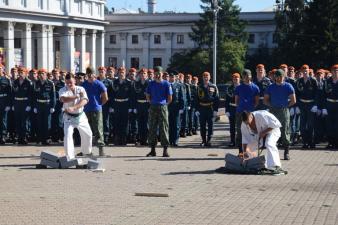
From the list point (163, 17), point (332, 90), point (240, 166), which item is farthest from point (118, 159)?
point (163, 17)

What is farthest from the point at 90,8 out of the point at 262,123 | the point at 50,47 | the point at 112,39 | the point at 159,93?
the point at 262,123

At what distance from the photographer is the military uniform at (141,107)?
21375 mm

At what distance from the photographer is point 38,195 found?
1173 centimetres

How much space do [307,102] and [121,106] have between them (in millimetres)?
5668

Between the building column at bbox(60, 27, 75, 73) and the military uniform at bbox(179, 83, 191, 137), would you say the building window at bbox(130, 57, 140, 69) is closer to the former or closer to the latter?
the building column at bbox(60, 27, 75, 73)

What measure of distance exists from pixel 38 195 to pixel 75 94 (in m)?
4.92

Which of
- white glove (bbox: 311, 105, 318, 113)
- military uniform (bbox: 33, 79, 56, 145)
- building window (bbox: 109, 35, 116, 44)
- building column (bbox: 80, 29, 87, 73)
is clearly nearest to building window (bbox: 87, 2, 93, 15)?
building column (bbox: 80, 29, 87, 73)

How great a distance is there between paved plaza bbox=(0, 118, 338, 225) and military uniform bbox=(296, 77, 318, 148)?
3021 mm

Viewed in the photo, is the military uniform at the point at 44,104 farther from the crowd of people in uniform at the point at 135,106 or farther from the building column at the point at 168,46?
the building column at the point at 168,46

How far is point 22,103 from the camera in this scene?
2173 centimetres

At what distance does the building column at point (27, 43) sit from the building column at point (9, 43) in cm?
311

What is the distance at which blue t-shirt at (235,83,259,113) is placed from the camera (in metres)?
17.5

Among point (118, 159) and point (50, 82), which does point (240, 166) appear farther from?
point (50, 82)

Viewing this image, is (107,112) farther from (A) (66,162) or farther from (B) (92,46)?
(B) (92,46)
